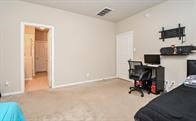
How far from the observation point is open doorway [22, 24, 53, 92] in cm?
418

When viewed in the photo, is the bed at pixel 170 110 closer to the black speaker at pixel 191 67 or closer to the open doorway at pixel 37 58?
the black speaker at pixel 191 67

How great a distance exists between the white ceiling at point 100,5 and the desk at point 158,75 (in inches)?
75.6

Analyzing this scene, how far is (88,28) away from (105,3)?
1.38 metres

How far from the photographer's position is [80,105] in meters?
2.80

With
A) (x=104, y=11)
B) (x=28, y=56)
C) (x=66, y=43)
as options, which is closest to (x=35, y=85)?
(x=28, y=56)

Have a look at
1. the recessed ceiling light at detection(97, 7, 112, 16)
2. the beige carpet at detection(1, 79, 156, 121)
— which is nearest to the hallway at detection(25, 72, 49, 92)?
the beige carpet at detection(1, 79, 156, 121)

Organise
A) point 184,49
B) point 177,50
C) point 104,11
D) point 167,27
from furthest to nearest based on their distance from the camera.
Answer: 1. point 104,11
2. point 167,27
3. point 177,50
4. point 184,49

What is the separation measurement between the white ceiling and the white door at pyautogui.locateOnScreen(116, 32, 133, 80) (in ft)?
3.13

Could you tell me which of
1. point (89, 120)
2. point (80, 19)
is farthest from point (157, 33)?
point (89, 120)

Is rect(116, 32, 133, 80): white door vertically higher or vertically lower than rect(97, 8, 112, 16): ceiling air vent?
lower

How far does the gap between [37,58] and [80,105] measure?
19.9 feet

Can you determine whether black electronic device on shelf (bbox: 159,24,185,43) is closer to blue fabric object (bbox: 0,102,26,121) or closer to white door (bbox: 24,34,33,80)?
blue fabric object (bbox: 0,102,26,121)

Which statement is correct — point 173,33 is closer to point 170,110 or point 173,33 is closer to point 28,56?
point 170,110

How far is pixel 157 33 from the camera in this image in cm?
395
